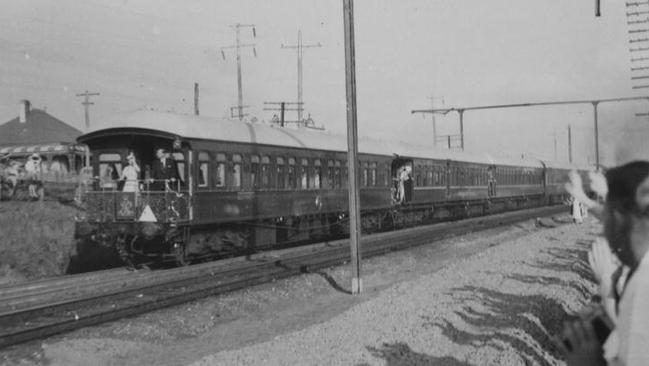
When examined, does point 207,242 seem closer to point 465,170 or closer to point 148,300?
point 148,300

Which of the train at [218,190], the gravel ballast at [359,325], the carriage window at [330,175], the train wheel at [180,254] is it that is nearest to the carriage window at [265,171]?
the train at [218,190]

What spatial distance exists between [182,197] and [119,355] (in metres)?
7.04

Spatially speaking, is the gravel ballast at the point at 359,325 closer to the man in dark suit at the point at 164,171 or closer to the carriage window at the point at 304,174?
the man in dark suit at the point at 164,171

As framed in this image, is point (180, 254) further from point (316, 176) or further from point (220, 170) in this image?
point (316, 176)

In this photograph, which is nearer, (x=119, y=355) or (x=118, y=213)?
(x=119, y=355)

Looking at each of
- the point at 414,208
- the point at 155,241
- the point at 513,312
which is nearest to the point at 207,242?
the point at 155,241

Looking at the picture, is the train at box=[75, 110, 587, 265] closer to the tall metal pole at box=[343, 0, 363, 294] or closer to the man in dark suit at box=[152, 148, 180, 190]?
the man in dark suit at box=[152, 148, 180, 190]

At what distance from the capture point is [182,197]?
632 inches

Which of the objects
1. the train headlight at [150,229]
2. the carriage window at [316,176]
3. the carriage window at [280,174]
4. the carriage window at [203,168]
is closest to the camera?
the train headlight at [150,229]

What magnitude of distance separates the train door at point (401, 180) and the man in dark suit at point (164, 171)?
14284 mm

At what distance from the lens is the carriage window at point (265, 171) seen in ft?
63.1

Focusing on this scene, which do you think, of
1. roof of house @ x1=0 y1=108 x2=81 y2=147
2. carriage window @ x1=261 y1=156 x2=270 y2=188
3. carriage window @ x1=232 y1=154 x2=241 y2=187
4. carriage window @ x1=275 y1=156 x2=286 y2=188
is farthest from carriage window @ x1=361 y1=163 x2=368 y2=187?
roof of house @ x1=0 y1=108 x2=81 y2=147

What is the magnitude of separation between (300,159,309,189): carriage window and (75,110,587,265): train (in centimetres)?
Answer: 3

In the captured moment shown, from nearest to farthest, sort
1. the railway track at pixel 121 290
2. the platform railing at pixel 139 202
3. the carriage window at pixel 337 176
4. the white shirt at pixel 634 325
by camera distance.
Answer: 1. the white shirt at pixel 634 325
2. the railway track at pixel 121 290
3. the platform railing at pixel 139 202
4. the carriage window at pixel 337 176
